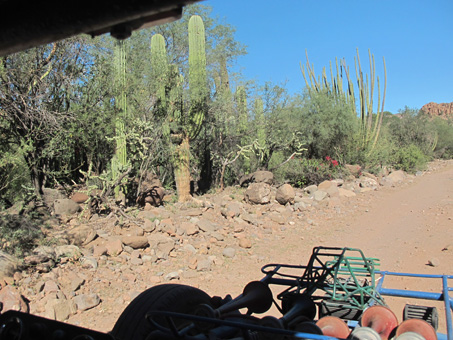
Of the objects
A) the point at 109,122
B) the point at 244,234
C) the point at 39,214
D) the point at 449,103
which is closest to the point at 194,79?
the point at 109,122

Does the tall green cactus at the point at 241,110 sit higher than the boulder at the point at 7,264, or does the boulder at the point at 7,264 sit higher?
the tall green cactus at the point at 241,110

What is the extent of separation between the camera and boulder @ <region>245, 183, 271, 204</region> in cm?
1187

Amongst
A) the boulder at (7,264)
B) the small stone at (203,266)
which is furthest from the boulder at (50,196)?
the small stone at (203,266)

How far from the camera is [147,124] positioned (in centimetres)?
1048

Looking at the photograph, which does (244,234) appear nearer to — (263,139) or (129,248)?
(129,248)

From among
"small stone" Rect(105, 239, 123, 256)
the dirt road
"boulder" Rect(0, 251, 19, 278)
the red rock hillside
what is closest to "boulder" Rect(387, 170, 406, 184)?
the dirt road

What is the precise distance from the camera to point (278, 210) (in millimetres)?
11672

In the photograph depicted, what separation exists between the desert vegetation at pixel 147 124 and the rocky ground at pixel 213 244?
1398 mm

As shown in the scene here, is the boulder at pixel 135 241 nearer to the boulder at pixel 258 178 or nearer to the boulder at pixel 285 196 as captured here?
the boulder at pixel 285 196

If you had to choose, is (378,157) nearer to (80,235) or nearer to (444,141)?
(80,235)

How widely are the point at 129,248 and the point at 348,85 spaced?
54.2 ft

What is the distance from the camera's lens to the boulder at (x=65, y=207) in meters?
9.23

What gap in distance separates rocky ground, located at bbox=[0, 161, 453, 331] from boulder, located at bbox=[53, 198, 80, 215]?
0.43 meters

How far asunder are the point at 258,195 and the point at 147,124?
3.83 meters
